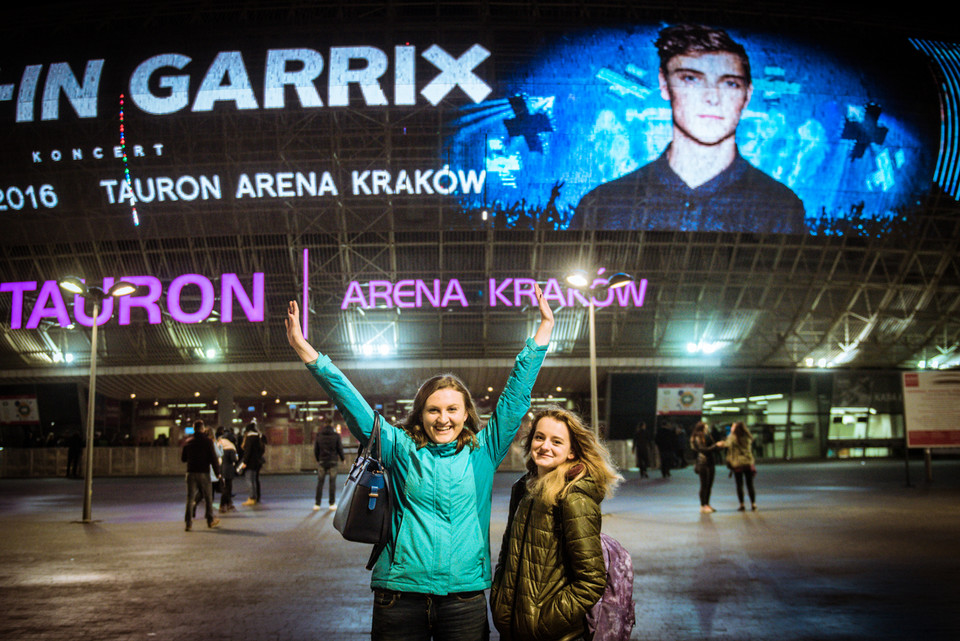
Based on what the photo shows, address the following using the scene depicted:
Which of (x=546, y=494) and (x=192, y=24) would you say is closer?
(x=546, y=494)

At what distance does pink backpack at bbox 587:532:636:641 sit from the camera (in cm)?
358

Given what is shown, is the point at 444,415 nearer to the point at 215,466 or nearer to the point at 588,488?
the point at 588,488

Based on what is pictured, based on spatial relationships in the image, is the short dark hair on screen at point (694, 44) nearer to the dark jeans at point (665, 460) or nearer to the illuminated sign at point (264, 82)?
the illuminated sign at point (264, 82)

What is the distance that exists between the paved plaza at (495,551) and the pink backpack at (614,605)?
0.82 metres

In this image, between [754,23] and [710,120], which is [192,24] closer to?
[710,120]

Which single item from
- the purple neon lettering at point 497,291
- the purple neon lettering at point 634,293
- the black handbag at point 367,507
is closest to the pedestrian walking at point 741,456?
the black handbag at point 367,507

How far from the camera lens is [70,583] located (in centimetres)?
838

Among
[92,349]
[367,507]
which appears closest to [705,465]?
[367,507]

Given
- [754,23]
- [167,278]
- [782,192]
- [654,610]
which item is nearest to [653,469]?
[782,192]

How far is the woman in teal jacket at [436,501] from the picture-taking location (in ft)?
11.1

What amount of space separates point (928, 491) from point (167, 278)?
27023 mm

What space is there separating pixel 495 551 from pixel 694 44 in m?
23.5

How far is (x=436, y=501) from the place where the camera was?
3568 millimetres

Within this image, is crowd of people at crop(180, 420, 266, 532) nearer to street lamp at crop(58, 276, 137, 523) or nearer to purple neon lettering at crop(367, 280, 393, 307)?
street lamp at crop(58, 276, 137, 523)
